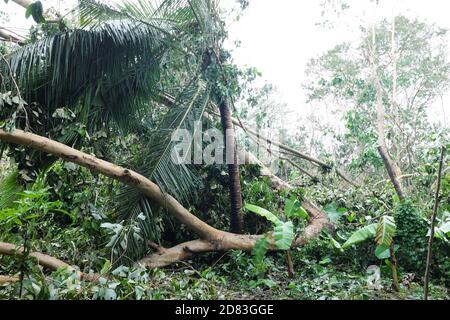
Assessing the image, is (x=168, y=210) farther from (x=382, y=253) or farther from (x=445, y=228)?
(x=445, y=228)

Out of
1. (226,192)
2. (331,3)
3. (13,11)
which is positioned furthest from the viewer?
(331,3)

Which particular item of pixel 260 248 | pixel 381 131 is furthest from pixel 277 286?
pixel 381 131

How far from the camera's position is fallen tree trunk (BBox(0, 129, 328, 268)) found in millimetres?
2855

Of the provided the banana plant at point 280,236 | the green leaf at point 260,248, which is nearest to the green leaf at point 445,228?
the banana plant at point 280,236

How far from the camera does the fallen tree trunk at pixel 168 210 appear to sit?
2.86 metres

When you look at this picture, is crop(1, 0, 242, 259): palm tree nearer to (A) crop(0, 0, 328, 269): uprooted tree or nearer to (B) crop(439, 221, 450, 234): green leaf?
(A) crop(0, 0, 328, 269): uprooted tree

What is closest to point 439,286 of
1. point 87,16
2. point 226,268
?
point 226,268

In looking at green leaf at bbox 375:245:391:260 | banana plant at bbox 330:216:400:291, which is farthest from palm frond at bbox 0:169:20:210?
green leaf at bbox 375:245:391:260

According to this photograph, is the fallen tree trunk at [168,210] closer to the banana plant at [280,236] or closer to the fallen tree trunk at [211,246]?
the fallen tree trunk at [211,246]

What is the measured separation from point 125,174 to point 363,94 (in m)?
4.17

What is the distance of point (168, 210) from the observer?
3633 mm
